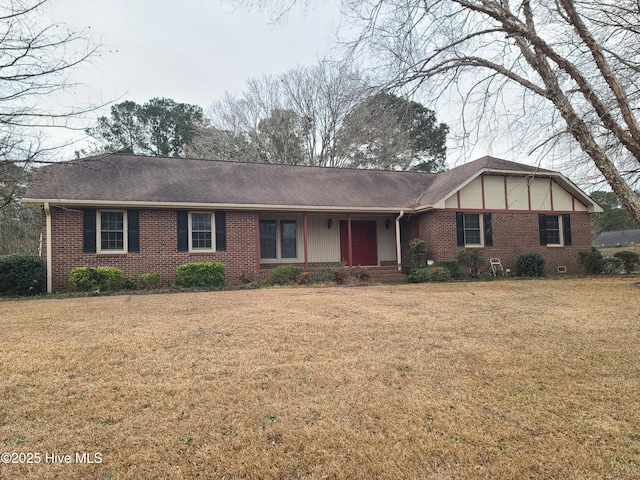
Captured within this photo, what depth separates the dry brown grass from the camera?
7.83 ft

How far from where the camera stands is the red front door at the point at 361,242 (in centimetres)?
1694

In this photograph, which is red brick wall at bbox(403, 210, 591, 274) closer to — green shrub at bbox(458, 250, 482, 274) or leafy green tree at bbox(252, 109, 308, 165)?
green shrub at bbox(458, 250, 482, 274)

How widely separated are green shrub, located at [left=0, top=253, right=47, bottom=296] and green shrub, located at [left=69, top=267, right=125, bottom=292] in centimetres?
88

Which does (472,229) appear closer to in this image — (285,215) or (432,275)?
(432,275)

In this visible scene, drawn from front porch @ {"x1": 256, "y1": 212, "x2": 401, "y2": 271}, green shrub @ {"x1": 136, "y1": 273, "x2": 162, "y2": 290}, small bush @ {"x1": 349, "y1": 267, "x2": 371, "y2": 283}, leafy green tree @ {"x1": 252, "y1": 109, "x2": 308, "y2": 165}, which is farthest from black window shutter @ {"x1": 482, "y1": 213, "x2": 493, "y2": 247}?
leafy green tree @ {"x1": 252, "y1": 109, "x2": 308, "y2": 165}

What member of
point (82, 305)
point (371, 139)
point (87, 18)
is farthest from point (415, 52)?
point (371, 139)

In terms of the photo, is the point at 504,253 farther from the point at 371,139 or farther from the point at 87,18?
the point at 87,18

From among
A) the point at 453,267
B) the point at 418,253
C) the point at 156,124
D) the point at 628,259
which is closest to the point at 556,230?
the point at 628,259

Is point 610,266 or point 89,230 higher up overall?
point 89,230

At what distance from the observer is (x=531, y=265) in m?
15.6

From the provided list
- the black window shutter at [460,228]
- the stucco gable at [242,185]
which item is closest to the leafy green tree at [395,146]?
the stucco gable at [242,185]

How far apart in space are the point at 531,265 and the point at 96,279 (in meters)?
15.1

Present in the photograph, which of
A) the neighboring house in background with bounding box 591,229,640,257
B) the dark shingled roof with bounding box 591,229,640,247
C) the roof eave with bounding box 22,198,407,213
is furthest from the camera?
the dark shingled roof with bounding box 591,229,640,247

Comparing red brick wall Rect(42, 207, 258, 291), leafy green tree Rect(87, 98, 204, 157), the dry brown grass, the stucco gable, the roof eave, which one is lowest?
the dry brown grass
